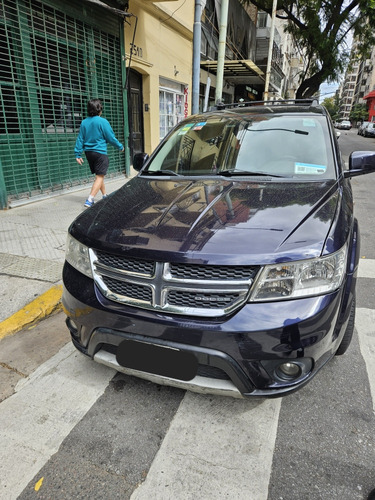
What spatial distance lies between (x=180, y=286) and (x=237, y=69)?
55.8 feet

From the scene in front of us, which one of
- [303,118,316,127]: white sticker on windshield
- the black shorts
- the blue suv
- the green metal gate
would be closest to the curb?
the blue suv

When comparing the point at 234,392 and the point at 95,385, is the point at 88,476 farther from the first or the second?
the point at 234,392

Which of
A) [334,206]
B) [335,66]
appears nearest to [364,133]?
[335,66]

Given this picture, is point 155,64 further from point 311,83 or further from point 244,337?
point 311,83

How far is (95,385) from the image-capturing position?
7.58 ft

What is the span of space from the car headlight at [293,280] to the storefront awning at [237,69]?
14.7 meters

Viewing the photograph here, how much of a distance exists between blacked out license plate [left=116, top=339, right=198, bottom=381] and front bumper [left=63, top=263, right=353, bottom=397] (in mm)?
31

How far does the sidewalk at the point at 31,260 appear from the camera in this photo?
10.3ft

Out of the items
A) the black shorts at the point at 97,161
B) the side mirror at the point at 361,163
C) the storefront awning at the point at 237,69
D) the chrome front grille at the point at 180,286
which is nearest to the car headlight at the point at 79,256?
the chrome front grille at the point at 180,286

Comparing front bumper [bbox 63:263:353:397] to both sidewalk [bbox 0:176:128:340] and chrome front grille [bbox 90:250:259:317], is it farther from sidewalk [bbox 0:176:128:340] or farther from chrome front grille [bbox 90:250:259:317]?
sidewalk [bbox 0:176:128:340]

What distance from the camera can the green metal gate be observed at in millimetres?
5789

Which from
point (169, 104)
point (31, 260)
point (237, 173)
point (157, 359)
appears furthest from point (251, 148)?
point (169, 104)

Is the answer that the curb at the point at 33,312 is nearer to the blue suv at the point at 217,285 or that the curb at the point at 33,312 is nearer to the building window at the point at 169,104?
the blue suv at the point at 217,285

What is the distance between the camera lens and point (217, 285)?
5.51ft
